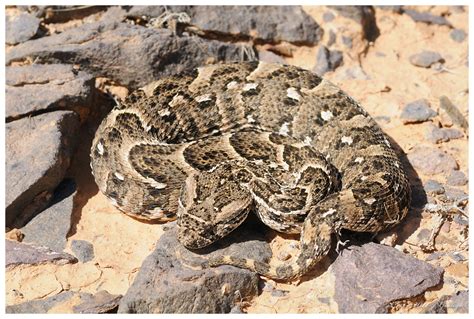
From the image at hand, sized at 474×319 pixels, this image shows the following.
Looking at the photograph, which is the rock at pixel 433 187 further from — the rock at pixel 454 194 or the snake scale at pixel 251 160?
the snake scale at pixel 251 160

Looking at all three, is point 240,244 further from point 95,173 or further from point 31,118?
point 31,118

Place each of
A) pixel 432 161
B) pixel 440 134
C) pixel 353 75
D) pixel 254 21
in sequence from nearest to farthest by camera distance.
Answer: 1. pixel 432 161
2. pixel 440 134
3. pixel 353 75
4. pixel 254 21

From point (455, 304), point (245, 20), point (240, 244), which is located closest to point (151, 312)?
point (240, 244)

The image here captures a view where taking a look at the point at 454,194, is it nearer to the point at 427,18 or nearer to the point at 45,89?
the point at 427,18

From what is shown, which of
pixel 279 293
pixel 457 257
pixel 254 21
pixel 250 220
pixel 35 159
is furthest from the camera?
pixel 254 21

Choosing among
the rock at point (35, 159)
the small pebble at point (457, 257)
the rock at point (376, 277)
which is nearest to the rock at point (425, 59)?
the small pebble at point (457, 257)

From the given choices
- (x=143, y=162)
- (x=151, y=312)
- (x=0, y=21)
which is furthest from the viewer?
(x=0, y=21)

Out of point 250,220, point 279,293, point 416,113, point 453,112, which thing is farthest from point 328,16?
point 279,293
